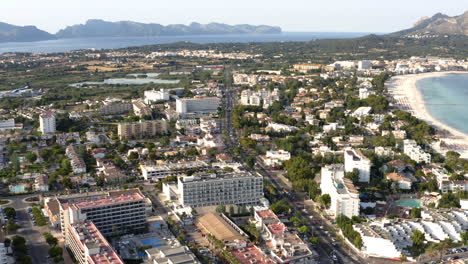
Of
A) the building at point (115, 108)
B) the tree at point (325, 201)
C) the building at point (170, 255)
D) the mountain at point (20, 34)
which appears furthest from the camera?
the mountain at point (20, 34)

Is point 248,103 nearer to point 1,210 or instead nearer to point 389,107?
point 389,107

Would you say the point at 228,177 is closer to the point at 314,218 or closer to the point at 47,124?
the point at 314,218

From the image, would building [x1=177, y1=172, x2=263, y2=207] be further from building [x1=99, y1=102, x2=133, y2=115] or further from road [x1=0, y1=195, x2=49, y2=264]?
building [x1=99, y1=102, x2=133, y2=115]

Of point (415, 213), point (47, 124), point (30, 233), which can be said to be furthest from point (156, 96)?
point (415, 213)

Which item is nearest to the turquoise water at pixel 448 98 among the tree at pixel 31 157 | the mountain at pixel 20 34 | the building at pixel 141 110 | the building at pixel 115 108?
the building at pixel 141 110

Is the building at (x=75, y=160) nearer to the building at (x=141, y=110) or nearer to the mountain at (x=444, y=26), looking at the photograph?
the building at (x=141, y=110)

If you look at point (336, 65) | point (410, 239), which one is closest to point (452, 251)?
point (410, 239)
